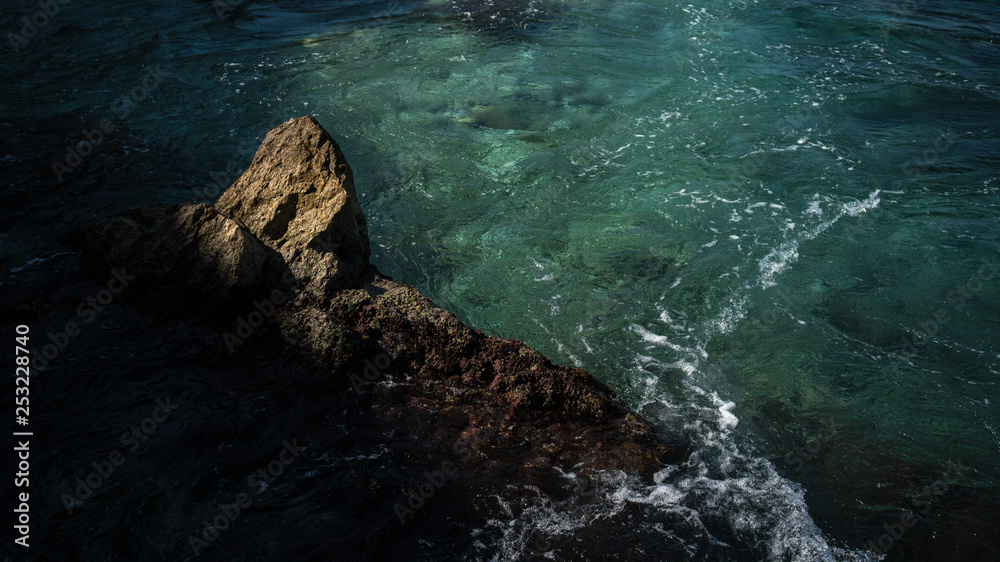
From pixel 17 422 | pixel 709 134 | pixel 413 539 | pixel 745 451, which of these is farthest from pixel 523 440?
pixel 709 134

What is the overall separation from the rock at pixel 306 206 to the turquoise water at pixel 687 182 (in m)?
1.44

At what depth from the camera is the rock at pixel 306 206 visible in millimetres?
4715

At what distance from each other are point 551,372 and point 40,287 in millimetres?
4134

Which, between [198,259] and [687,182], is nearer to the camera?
[198,259]

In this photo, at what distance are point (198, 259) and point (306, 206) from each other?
89 centimetres

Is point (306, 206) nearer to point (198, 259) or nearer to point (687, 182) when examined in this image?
point (198, 259)

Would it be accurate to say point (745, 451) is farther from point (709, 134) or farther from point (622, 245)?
point (709, 134)

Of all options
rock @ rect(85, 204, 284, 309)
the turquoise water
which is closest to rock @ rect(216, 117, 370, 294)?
rock @ rect(85, 204, 284, 309)

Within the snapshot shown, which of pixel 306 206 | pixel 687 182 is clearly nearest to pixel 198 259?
pixel 306 206

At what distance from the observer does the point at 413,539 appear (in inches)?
141

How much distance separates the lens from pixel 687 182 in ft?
26.6

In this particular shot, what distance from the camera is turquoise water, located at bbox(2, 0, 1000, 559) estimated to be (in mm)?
4949

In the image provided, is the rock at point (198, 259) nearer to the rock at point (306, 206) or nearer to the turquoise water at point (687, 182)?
the rock at point (306, 206)

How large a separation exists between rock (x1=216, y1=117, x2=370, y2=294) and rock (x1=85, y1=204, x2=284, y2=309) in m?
0.21
